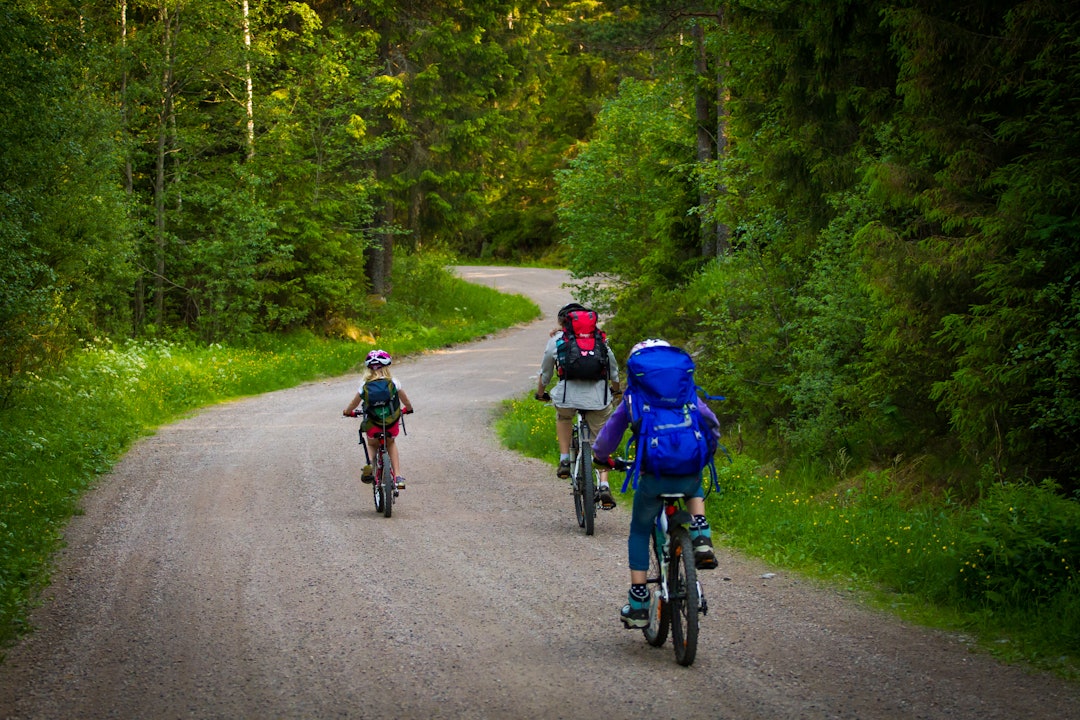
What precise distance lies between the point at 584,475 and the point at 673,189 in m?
11.9

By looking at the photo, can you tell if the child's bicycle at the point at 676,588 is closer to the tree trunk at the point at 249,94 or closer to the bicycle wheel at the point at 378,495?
the bicycle wheel at the point at 378,495

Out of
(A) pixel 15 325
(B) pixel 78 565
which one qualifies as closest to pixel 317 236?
(A) pixel 15 325

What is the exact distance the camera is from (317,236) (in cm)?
2750

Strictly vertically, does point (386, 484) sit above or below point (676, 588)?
below

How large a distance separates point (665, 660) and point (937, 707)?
1523 millimetres

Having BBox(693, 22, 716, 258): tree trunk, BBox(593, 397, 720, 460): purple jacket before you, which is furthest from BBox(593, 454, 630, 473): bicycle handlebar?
BBox(693, 22, 716, 258): tree trunk

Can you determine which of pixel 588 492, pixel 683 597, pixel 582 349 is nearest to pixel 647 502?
pixel 683 597

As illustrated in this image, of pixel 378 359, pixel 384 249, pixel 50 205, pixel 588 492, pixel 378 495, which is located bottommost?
pixel 378 495

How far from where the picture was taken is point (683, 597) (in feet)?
19.3

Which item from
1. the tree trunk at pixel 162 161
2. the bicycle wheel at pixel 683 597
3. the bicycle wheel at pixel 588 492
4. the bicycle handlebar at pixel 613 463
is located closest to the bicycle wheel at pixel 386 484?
the bicycle wheel at pixel 588 492

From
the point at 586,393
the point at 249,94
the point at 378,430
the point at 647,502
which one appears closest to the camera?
the point at 647,502

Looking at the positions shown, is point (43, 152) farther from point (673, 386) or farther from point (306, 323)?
point (306, 323)

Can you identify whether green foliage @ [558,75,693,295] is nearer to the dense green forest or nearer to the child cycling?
the dense green forest

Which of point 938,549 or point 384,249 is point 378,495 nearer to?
point 938,549
